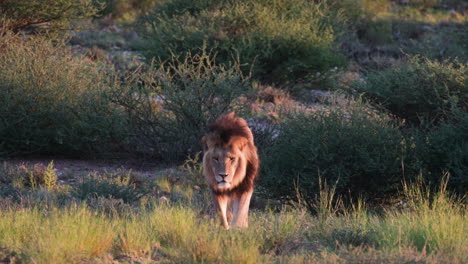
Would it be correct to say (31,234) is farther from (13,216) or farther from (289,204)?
(289,204)

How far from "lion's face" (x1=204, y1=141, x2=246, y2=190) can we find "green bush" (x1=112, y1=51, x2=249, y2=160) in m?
6.51

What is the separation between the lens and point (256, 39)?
21188mm

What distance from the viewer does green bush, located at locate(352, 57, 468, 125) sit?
446 inches

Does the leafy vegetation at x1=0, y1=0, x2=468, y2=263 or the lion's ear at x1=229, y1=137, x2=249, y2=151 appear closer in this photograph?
the leafy vegetation at x1=0, y1=0, x2=468, y2=263

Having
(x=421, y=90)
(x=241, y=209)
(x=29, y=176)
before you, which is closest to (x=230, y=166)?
(x=241, y=209)

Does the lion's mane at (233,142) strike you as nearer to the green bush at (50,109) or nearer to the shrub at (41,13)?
the green bush at (50,109)

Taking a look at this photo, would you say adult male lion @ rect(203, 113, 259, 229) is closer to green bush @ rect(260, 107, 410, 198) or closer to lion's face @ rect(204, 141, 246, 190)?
lion's face @ rect(204, 141, 246, 190)

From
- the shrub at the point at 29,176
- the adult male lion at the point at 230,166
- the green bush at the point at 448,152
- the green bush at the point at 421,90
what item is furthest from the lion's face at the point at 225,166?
the shrub at the point at 29,176

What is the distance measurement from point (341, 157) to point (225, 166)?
4246mm

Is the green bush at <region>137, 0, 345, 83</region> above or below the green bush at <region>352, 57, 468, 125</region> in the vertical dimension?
below

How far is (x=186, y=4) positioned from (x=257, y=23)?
12.6 feet

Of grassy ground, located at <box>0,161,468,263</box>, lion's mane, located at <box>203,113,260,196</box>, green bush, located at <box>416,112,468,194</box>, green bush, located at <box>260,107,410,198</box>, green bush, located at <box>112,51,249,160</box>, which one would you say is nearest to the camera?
grassy ground, located at <box>0,161,468,263</box>

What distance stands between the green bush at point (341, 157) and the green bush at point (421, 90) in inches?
29.9

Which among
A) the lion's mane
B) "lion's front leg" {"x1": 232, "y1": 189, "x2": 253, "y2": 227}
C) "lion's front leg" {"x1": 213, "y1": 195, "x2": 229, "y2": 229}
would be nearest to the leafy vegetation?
"lion's front leg" {"x1": 232, "y1": 189, "x2": 253, "y2": 227}
